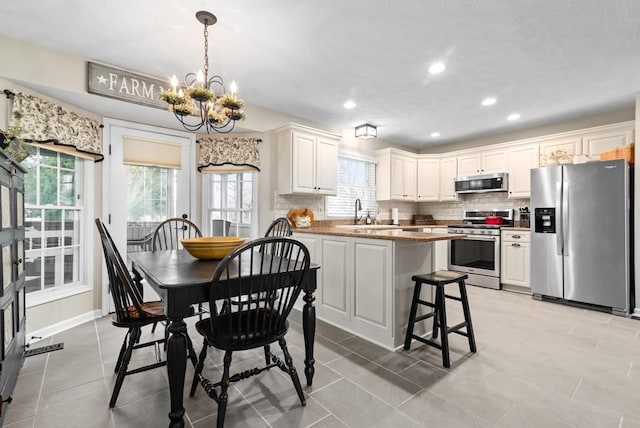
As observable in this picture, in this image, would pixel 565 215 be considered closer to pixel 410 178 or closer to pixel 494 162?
pixel 494 162

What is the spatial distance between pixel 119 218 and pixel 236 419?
2745 mm

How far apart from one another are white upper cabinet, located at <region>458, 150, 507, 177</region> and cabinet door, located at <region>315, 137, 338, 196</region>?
2.50 meters

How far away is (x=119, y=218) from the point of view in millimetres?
3469

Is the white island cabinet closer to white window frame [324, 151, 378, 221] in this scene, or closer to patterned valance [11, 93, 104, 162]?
white window frame [324, 151, 378, 221]

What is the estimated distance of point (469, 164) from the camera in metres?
5.35

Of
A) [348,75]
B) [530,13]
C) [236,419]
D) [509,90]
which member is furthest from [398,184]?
[236,419]

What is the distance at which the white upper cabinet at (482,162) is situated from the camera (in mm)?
4930

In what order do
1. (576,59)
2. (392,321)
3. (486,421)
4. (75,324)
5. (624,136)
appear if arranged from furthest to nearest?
(624,136)
(75,324)
(576,59)
(392,321)
(486,421)

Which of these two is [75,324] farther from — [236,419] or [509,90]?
[509,90]

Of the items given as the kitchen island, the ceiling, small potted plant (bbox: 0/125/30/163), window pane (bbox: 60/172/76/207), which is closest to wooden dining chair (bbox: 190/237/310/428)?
the kitchen island

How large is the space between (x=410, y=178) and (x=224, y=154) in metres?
3.37

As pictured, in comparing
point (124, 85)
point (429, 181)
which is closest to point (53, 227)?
point (124, 85)

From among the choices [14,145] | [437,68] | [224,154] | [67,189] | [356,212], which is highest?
[437,68]

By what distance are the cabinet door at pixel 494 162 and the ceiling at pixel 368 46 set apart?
106cm
